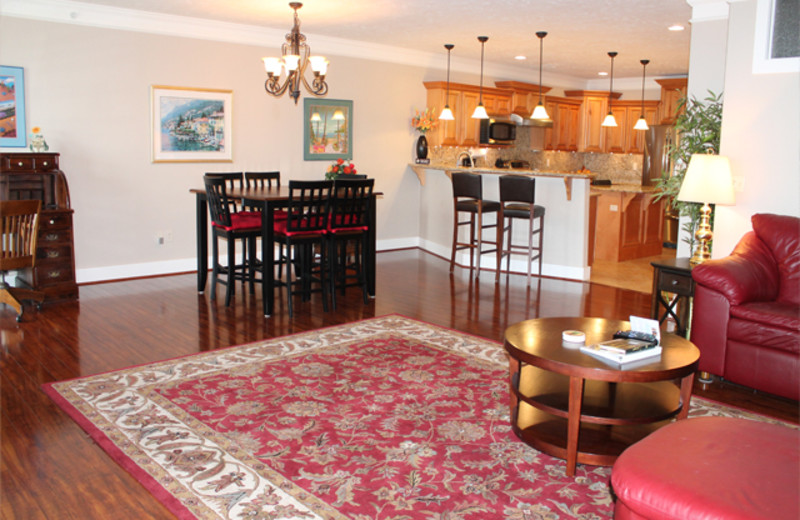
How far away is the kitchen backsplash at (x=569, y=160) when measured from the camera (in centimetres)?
1052

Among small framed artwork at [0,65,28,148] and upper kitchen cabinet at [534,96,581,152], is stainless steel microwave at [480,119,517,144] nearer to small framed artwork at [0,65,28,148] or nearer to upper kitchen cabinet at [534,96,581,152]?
upper kitchen cabinet at [534,96,581,152]

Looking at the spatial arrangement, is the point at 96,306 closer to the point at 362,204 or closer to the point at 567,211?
the point at 362,204

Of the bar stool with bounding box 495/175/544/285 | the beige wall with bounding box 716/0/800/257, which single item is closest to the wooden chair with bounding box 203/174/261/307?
the bar stool with bounding box 495/175/544/285

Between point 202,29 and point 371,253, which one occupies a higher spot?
point 202,29

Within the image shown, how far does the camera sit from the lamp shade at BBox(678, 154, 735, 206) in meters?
4.35

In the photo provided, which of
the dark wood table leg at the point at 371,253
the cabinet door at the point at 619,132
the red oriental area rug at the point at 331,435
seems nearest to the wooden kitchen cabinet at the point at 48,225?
the red oriental area rug at the point at 331,435

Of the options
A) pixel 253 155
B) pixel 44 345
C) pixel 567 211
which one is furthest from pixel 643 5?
pixel 44 345

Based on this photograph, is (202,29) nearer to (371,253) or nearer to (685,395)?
(371,253)

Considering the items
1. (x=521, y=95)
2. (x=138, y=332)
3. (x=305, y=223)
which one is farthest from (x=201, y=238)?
(x=521, y=95)

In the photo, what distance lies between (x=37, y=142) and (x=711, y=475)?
597cm

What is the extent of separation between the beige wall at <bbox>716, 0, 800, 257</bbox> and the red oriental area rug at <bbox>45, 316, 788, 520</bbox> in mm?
1659

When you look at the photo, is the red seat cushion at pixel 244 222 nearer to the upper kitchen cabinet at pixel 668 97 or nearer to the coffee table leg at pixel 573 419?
the coffee table leg at pixel 573 419

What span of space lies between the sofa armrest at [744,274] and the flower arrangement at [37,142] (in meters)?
5.49

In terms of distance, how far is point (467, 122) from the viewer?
370 inches
